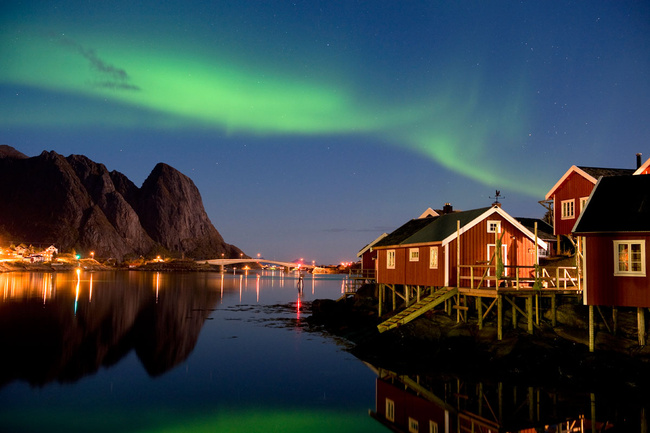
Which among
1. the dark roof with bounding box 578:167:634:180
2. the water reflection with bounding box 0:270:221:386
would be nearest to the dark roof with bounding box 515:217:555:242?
the dark roof with bounding box 578:167:634:180

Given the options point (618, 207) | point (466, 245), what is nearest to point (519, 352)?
point (618, 207)

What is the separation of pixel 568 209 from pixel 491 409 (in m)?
23.7

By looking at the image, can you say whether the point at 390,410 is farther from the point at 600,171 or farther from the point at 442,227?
the point at 600,171

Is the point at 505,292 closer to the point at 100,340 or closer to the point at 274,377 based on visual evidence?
the point at 274,377

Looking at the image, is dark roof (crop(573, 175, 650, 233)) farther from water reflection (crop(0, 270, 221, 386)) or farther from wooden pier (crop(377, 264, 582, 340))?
water reflection (crop(0, 270, 221, 386))

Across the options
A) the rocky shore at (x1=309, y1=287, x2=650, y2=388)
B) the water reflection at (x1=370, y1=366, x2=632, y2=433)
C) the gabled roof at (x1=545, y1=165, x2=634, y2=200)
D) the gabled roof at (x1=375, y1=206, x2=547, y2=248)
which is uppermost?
the gabled roof at (x1=545, y1=165, x2=634, y2=200)

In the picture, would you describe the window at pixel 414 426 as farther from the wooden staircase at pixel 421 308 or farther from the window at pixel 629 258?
the window at pixel 629 258

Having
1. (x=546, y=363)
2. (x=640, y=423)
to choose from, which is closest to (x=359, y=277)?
(x=546, y=363)

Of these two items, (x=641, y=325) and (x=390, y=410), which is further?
(x=641, y=325)

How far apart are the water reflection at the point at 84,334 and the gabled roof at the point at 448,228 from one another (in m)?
16.3

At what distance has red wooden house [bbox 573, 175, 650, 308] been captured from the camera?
65.1 feet

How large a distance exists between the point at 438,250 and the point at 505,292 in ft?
20.8

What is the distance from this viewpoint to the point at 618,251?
2048cm

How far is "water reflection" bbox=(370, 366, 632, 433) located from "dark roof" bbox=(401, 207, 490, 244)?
10250mm
